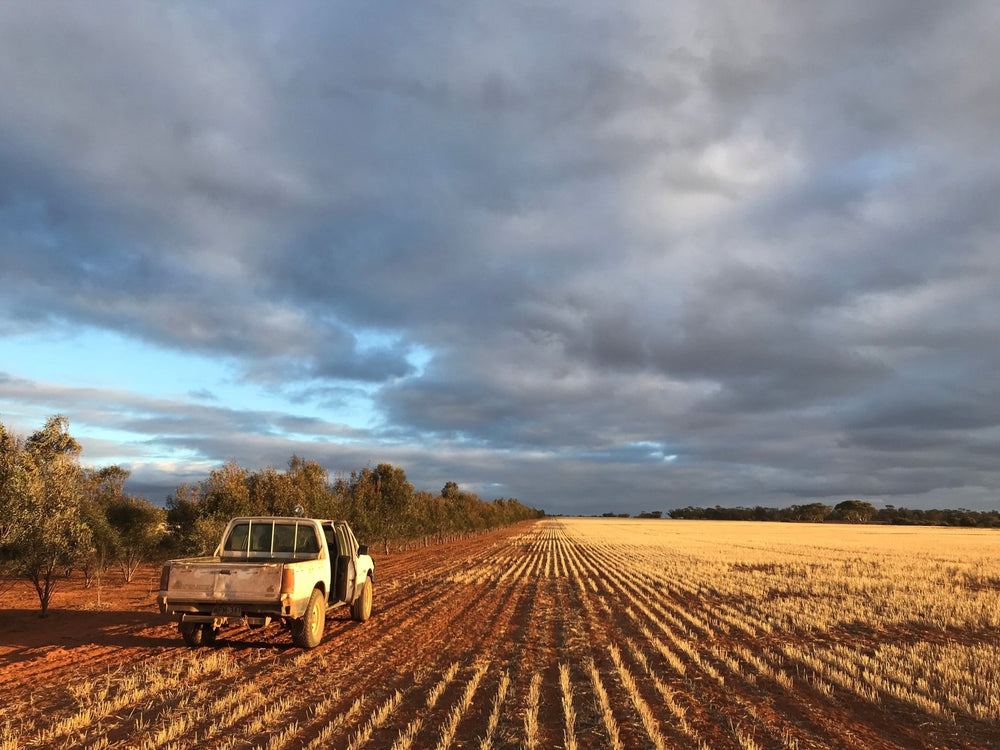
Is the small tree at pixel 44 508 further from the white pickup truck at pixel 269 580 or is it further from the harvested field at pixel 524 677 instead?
the white pickup truck at pixel 269 580

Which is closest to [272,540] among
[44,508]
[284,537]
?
[284,537]

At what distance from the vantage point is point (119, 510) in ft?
80.2

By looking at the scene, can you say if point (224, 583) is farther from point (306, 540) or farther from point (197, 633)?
point (306, 540)

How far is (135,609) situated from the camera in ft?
55.8

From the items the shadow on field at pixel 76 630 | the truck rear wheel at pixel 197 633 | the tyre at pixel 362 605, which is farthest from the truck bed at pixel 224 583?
the tyre at pixel 362 605

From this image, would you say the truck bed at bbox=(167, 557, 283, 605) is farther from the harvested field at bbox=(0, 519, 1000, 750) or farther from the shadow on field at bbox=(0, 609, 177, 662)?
the shadow on field at bbox=(0, 609, 177, 662)

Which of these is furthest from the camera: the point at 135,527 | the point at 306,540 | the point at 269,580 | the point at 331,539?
the point at 135,527

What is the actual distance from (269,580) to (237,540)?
3.41m

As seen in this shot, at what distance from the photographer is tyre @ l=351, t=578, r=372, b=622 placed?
14180mm

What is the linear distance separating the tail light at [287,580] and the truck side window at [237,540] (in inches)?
131

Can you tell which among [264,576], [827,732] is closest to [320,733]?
[264,576]

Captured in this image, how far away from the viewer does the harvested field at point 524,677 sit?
704 cm

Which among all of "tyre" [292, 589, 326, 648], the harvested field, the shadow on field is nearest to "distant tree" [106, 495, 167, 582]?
the harvested field

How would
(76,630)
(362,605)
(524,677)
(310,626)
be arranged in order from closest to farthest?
(524,677), (310,626), (76,630), (362,605)
